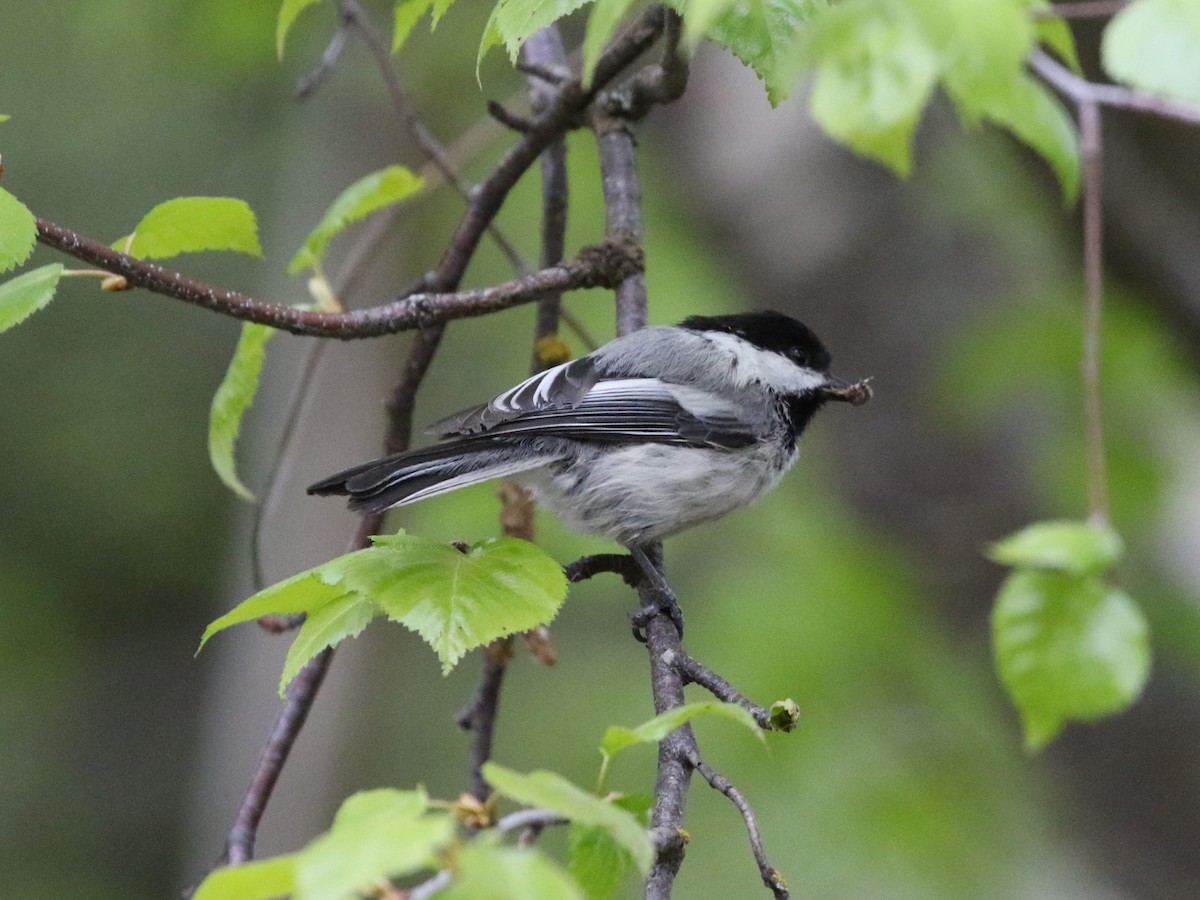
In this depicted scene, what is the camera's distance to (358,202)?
1.94 m

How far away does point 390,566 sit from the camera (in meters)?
1.35

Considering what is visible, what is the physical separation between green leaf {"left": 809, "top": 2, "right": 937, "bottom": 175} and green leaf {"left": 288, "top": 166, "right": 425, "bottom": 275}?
1023 millimetres

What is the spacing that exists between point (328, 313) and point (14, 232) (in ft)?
1.46

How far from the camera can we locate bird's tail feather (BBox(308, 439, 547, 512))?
5.88ft

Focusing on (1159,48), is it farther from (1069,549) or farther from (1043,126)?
(1069,549)

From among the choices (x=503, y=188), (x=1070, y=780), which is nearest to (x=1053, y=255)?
(x=1070, y=780)

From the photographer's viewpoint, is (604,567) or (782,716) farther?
(604,567)

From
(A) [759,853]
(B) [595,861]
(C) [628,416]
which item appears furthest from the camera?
(C) [628,416]

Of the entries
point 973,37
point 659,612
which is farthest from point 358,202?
point 973,37

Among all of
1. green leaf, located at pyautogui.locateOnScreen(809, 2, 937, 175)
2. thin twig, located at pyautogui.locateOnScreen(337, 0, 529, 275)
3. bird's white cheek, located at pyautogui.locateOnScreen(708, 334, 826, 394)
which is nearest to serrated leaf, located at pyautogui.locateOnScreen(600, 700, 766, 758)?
green leaf, located at pyautogui.locateOnScreen(809, 2, 937, 175)

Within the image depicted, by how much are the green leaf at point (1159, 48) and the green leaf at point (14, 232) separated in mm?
1137

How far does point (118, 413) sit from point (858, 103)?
6161mm

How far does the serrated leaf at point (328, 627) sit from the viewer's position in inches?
50.1

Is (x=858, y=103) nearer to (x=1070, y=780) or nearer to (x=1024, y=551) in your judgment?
(x=1024, y=551)
